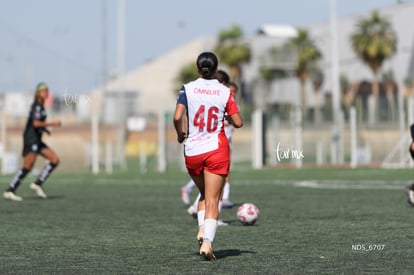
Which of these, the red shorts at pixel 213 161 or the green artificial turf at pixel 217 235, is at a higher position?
the red shorts at pixel 213 161

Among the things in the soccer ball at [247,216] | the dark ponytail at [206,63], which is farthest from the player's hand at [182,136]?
the soccer ball at [247,216]

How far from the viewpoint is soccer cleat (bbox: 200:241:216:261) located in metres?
9.84

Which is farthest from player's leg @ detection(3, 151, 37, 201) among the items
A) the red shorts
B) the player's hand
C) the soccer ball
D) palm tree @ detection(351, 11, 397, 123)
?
palm tree @ detection(351, 11, 397, 123)

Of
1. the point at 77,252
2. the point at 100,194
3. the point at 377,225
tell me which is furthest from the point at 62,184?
the point at 77,252

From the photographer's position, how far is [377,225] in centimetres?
1358

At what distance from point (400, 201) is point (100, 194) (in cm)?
719

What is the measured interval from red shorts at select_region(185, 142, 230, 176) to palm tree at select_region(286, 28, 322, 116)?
219 feet

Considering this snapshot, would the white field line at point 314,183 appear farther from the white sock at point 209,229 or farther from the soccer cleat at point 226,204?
the white sock at point 209,229

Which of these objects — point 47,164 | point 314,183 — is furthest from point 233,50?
point 47,164

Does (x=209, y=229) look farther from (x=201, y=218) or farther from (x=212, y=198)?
(x=201, y=218)

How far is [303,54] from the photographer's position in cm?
7862

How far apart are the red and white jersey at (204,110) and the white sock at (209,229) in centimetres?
69

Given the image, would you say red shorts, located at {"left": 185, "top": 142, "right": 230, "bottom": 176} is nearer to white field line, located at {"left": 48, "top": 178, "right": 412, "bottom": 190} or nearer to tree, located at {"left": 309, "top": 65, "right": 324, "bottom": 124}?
white field line, located at {"left": 48, "top": 178, "right": 412, "bottom": 190}

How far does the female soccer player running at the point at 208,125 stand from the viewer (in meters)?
10.3
